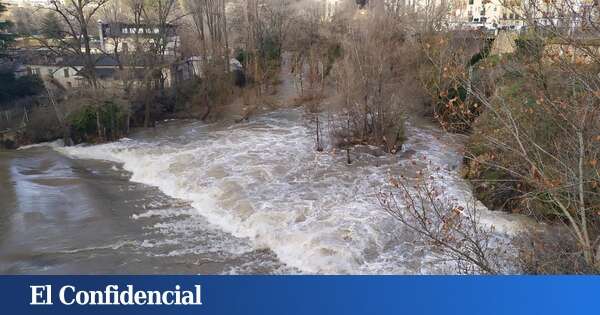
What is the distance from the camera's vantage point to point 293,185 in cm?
1333

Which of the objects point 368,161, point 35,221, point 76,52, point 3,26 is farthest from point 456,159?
point 3,26

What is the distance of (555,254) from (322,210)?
6981mm

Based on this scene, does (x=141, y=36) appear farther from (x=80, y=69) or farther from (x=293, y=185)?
(x=293, y=185)

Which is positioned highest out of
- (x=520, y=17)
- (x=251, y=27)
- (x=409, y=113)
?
(x=251, y=27)

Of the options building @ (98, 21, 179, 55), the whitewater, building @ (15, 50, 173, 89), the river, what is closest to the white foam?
the whitewater

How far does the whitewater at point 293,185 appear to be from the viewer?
9.44 metres

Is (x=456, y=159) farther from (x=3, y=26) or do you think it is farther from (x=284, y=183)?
(x=3, y=26)

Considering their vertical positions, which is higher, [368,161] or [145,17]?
[145,17]

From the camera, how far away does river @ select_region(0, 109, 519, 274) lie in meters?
9.16

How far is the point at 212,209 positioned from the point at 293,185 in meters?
2.54

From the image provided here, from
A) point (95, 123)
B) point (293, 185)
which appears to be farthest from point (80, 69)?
point (293, 185)

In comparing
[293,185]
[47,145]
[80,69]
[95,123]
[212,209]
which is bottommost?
[212,209]

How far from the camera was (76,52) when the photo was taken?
21938 millimetres

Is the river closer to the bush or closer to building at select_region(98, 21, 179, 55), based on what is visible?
the bush
